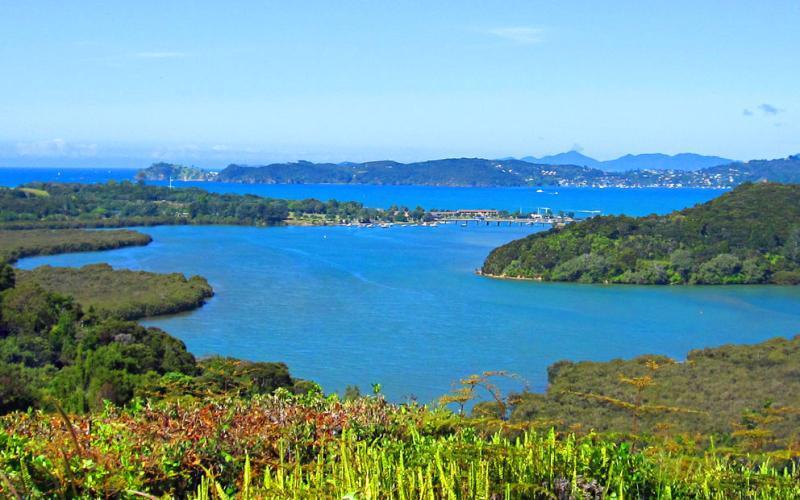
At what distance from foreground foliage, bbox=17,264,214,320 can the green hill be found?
1651cm

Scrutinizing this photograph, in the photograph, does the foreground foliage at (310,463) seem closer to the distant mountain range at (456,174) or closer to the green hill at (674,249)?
the green hill at (674,249)

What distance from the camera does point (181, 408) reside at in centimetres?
452

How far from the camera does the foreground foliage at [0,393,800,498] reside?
10.7ft

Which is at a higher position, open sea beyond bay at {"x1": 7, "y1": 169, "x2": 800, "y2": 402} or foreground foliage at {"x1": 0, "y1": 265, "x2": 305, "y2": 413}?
foreground foliage at {"x1": 0, "y1": 265, "x2": 305, "y2": 413}

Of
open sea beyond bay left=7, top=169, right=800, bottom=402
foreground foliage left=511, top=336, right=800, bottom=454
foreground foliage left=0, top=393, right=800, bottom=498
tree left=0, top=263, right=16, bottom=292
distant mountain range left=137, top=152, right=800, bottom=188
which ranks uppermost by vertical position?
distant mountain range left=137, top=152, right=800, bottom=188

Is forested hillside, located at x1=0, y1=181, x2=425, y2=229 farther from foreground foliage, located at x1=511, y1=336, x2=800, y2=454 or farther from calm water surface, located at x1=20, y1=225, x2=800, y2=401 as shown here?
foreground foliage, located at x1=511, y1=336, x2=800, y2=454

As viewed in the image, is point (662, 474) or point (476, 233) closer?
point (662, 474)

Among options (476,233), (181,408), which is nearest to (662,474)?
(181,408)

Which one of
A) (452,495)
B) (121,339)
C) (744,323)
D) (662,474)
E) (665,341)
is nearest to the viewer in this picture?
(452,495)

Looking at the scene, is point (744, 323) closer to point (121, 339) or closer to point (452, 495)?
point (121, 339)

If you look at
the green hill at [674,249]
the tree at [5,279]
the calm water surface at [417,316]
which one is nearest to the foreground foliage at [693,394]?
the calm water surface at [417,316]

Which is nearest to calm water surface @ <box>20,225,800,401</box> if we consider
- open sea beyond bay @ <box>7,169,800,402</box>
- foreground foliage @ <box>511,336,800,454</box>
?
open sea beyond bay @ <box>7,169,800,402</box>

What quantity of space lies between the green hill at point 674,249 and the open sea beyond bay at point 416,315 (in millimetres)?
1775

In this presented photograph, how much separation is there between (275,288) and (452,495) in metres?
34.3
